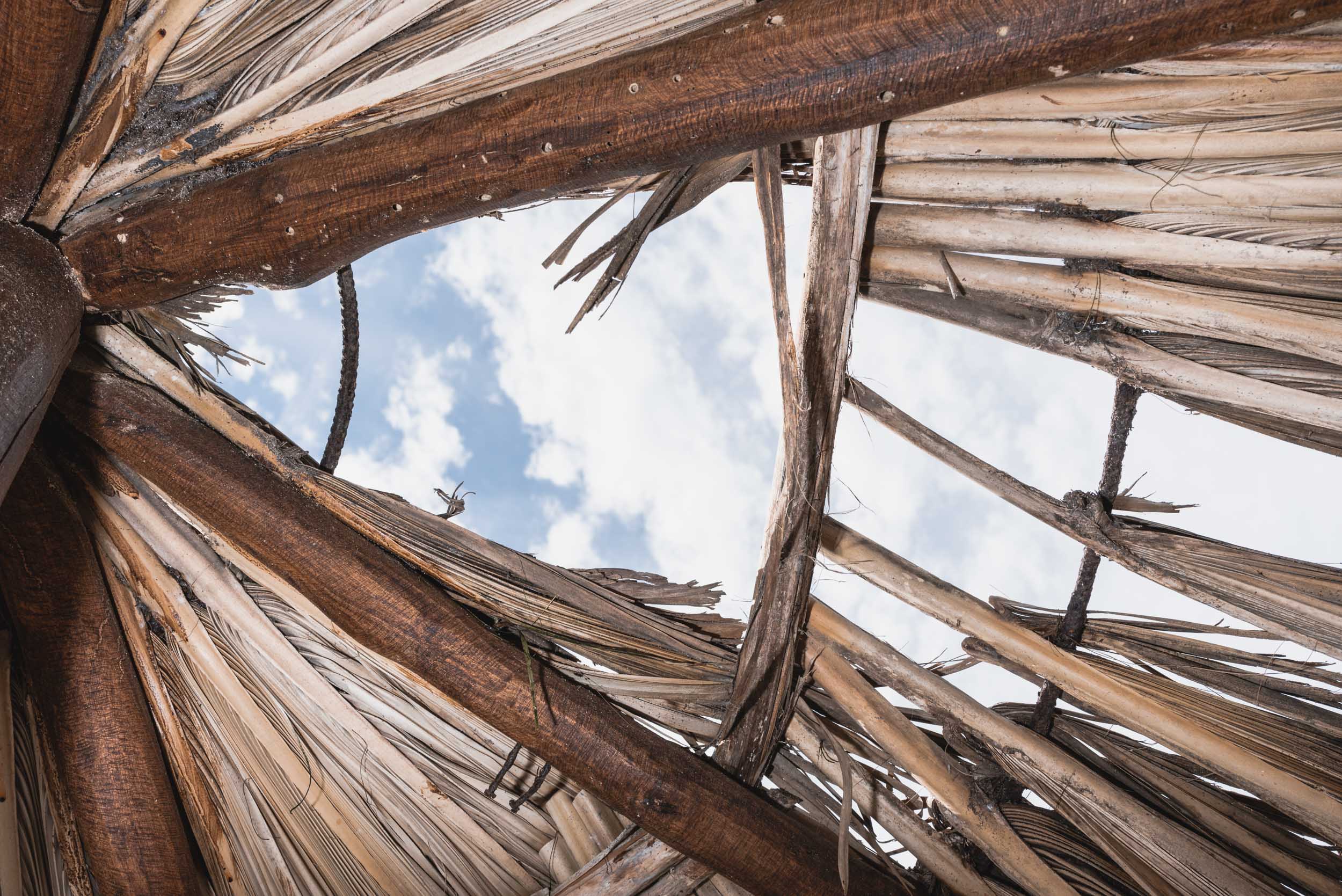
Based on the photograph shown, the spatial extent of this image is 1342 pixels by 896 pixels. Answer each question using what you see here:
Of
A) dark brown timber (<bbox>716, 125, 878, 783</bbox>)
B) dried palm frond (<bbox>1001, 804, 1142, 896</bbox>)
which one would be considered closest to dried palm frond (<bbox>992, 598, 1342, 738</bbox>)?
dried palm frond (<bbox>1001, 804, 1142, 896</bbox>)

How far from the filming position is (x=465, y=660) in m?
1.60

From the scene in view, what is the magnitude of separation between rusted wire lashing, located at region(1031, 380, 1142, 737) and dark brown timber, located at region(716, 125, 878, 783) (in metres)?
0.53

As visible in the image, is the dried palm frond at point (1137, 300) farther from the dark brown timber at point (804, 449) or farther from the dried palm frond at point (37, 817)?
the dried palm frond at point (37, 817)

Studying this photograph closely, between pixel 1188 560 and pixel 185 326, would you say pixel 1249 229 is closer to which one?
pixel 1188 560

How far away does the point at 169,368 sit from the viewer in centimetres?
173

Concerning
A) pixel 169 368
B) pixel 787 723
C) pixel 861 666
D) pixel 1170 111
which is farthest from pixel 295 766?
pixel 1170 111

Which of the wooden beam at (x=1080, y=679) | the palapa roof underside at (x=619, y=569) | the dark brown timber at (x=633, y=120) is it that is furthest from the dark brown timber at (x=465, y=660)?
the wooden beam at (x=1080, y=679)

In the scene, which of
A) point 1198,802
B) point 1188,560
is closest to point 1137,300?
point 1188,560

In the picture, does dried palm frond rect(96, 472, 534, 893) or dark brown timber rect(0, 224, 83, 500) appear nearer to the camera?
dark brown timber rect(0, 224, 83, 500)

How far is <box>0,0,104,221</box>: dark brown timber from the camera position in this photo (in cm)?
129

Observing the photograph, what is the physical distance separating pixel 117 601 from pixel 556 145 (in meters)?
1.43

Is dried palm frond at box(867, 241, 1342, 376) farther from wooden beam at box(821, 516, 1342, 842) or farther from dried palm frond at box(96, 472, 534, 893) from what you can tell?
dried palm frond at box(96, 472, 534, 893)

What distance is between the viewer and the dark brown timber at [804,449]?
1.42 m

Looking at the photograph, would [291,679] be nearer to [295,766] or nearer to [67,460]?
[295,766]
